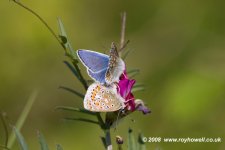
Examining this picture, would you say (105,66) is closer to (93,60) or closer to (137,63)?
(93,60)

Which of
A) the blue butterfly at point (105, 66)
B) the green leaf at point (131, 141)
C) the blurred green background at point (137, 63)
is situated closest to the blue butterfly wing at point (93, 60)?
the blue butterfly at point (105, 66)

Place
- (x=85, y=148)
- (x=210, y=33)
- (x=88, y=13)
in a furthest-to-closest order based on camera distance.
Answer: (x=88, y=13) → (x=210, y=33) → (x=85, y=148)

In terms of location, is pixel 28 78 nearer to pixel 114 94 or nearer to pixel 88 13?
pixel 88 13

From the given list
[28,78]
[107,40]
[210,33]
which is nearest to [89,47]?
[107,40]

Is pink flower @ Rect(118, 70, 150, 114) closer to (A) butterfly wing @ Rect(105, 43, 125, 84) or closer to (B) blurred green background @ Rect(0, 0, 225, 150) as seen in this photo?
(A) butterfly wing @ Rect(105, 43, 125, 84)

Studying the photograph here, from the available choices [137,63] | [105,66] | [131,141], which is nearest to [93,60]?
[105,66]
